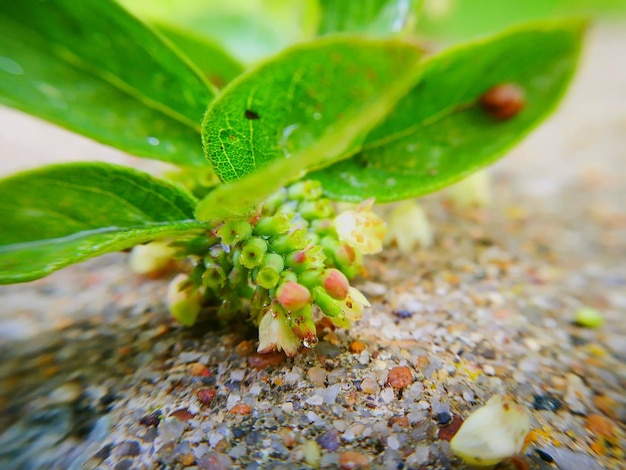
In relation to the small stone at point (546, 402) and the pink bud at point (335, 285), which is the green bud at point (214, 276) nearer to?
the pink bud at point (335, 285)

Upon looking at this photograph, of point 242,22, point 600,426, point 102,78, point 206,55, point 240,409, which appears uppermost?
point 242,22

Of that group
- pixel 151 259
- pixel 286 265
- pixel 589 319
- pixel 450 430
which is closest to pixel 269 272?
pixel 286 265

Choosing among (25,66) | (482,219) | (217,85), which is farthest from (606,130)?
(25,66)

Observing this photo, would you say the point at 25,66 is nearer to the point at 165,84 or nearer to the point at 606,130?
the point at 165,84

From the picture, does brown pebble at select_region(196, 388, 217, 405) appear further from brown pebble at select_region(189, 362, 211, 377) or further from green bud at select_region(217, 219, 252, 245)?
green bud at select_region(217, 219, 252, 245)

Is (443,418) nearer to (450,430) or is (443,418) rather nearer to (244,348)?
(450,430)

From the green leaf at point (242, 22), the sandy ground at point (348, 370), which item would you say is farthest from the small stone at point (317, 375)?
the green leaf at point (242, 22)
